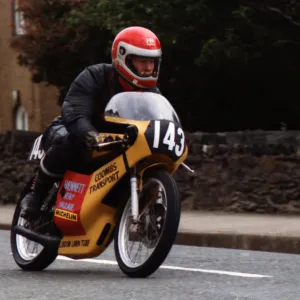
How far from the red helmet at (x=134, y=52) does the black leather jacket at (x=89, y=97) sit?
131 mm

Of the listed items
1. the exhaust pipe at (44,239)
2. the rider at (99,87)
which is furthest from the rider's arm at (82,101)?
the exhaust pipe at (44,239)

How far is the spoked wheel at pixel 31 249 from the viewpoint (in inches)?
372

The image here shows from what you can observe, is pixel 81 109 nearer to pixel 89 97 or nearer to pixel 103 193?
pixel 89 97

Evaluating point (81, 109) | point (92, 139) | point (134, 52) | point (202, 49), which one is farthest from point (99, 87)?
point (202, 49)

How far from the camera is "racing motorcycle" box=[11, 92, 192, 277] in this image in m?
8.43

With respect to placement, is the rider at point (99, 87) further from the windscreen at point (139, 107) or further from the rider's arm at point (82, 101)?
the windscreen at point (139, 107)

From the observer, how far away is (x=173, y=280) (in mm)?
8430

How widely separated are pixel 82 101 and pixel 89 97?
64 millimetres

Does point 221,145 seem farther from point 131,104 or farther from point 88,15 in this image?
point 131,104

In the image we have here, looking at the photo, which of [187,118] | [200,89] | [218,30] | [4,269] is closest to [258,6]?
[218,30]

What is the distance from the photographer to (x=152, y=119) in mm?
8586

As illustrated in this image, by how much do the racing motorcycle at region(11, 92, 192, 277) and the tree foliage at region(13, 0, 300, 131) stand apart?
29.2 ft

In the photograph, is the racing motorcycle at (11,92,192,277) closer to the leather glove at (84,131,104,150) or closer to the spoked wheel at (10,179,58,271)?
the leather glove at (84,131,104,150)

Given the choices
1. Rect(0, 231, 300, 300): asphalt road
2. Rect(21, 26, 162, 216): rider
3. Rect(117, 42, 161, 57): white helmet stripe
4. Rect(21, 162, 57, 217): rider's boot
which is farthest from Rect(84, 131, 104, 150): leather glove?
Rect(0, 231, 300, 300): asphalt road
